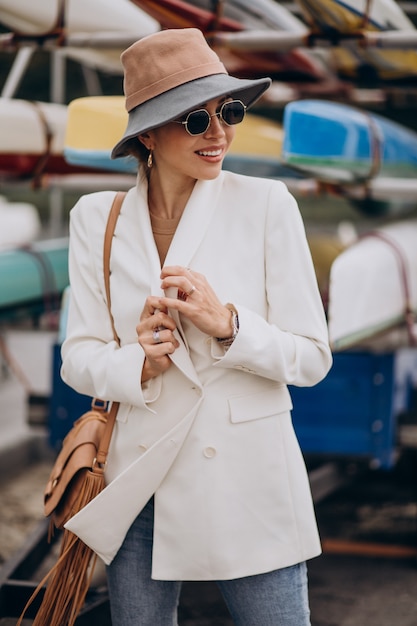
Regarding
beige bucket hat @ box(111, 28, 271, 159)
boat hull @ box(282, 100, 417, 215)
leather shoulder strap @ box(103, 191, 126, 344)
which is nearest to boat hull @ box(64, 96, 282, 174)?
boat hull @ box(282, 100, 417, 215)

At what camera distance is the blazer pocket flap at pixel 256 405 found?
192 cm

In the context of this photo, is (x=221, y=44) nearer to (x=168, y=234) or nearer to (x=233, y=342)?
(x=168, y=234)

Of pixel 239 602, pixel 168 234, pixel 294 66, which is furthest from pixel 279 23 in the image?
pixel 239 602

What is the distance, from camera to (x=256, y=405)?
1.94m

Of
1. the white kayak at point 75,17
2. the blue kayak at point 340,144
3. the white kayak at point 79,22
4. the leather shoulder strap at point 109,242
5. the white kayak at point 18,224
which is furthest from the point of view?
the white kayak at point 18,224

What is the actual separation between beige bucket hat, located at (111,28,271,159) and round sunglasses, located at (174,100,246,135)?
3 centimetres

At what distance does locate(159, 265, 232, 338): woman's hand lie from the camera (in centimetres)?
182

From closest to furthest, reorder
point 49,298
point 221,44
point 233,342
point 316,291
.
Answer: point 233,342 < point 316,291 < point 221,44 < point 49,298

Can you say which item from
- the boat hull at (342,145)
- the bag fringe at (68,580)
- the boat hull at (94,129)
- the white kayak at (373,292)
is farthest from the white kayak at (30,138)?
the bag fringe at (68,580)

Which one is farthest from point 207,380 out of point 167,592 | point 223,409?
point 167,592

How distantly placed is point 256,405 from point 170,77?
0.70 m

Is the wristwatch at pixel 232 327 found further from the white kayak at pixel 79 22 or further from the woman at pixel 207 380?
the white kayak at pixel 79 22

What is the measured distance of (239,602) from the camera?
1.95 metres

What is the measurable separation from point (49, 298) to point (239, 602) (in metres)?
3.40
